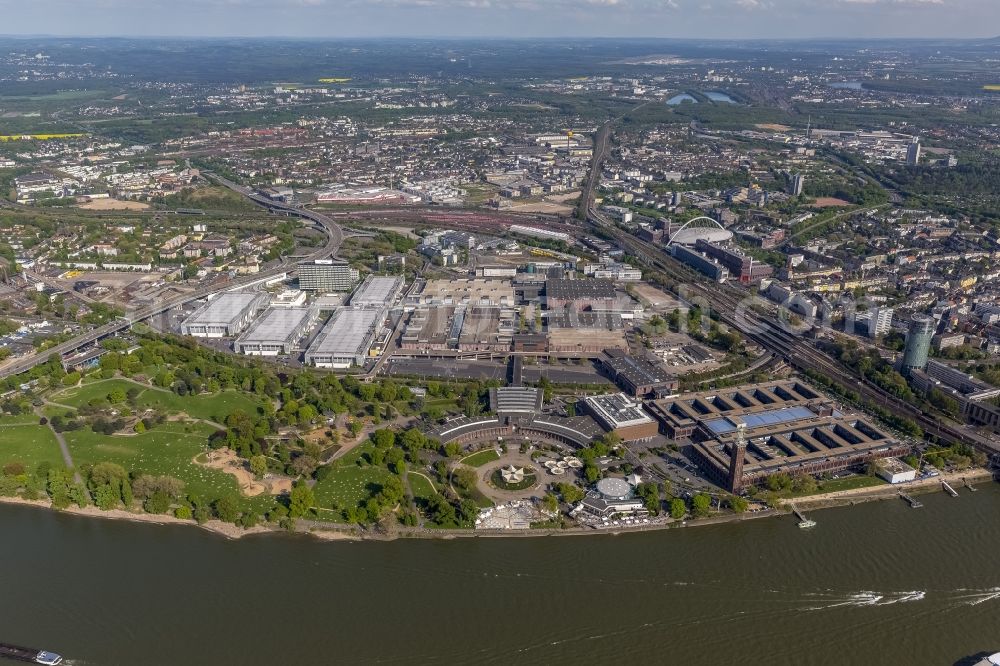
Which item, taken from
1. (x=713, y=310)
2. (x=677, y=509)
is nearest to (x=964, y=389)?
(x=713, y=310)

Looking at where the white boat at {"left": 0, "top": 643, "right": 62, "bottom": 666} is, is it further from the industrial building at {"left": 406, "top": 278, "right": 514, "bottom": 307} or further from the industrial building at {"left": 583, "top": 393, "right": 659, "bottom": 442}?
the industrial building at {"left": 406, "top": 278, "right": 514, "bottom": 307}

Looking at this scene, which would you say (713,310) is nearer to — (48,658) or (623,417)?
(623,417)

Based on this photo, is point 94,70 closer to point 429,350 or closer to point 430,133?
point 430,133

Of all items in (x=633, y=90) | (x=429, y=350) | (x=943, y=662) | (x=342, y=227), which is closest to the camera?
(x=943, y=662)

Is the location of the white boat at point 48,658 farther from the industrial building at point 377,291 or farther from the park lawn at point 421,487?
the industrial building at point 377,291

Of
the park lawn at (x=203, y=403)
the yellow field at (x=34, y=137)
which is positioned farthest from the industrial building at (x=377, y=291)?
the yellow field at (x=34, y=137)

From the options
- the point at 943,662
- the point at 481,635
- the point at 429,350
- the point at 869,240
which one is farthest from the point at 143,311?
the point at 869,240
